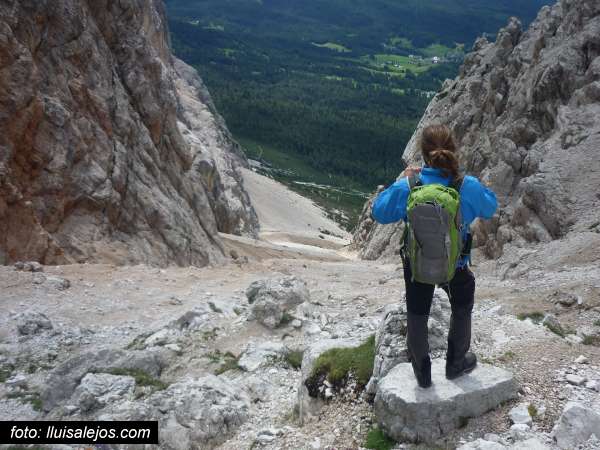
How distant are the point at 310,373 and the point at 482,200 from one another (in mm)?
3277

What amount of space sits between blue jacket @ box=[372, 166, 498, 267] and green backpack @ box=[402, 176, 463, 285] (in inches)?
4.3

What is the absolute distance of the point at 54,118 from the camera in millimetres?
17203

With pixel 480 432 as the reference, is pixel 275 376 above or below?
below

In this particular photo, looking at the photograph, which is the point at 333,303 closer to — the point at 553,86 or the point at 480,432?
the point at 480,432

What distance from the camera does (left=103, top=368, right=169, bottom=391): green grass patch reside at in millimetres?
8140

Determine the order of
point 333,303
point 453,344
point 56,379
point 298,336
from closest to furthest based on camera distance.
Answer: point 453,344 → point 56,379 → point 298,336 → point 333,303

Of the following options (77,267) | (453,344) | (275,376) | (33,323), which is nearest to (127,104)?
(77,267)

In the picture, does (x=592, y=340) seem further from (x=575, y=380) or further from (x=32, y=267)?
(x=32, y=267)

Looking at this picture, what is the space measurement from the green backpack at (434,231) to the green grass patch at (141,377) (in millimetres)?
4404

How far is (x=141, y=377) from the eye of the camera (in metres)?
8.38

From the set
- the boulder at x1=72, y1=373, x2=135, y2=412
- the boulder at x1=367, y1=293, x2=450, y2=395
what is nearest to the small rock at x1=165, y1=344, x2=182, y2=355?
the boulder at x1=72, y1=373, x2=135, y2=412

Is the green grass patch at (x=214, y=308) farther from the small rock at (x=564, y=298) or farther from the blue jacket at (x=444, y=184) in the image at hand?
the blue jacket at (x=444, y=184)

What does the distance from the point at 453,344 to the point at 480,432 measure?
0.94 m

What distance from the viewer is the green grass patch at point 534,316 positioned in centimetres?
878
